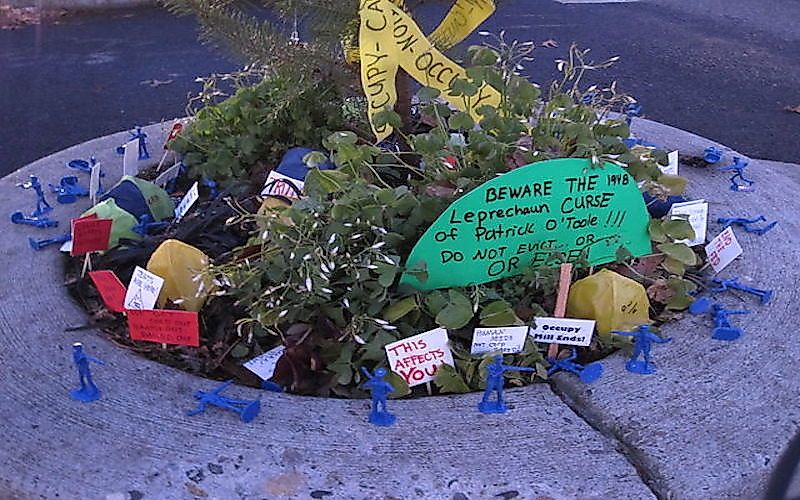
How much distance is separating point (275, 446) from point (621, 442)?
0.54 metres

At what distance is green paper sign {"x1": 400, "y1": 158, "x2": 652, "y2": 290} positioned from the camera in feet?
4.98

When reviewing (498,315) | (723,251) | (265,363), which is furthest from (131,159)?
(723,251)

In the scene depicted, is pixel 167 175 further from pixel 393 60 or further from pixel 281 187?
pixel 393 60

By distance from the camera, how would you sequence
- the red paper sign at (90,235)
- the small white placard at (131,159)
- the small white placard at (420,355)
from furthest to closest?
the small white placard at (131,159) → the red paper sign at (90,235) → the small white placard at (420,355)

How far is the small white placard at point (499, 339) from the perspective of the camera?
1449 mm

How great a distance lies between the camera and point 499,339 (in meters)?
1.46

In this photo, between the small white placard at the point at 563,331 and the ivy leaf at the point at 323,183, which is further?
the ivy leaf at the point at 323,183

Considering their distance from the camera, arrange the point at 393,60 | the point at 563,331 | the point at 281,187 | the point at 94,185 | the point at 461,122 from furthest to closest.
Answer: the point at 94,185
the point at 281,187
the point at 393,60
the point at 461,122
the point at 563,331

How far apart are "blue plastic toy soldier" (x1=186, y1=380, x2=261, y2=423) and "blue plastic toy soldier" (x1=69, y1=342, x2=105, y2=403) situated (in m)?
0.17

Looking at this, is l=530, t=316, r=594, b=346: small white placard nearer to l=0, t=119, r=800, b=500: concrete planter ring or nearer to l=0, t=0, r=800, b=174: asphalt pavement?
l=0, t=119, r=800, b=500: concrete planter ring

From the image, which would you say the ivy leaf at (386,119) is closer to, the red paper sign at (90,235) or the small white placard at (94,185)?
the red paper sign at (90,235)

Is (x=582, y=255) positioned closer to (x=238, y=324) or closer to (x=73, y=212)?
(x=238, y=324)

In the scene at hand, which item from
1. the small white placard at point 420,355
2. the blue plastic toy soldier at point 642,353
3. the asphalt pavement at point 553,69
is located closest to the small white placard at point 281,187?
the small white placard at point 420,355

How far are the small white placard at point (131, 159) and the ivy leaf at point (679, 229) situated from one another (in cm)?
140
